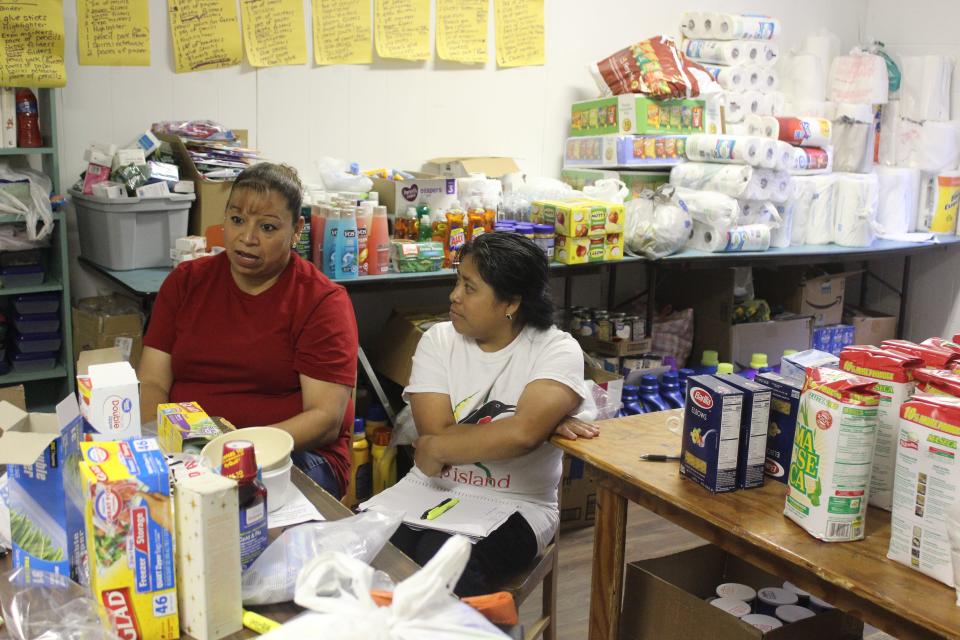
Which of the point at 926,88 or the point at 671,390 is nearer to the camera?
the point at 671,390

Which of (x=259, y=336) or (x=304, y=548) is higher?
(x=259, y=336)

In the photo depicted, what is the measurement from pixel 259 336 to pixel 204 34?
184 centimetres

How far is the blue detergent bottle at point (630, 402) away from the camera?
3.94 metres

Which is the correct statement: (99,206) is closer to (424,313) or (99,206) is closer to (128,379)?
(424,313)

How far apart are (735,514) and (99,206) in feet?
7.99

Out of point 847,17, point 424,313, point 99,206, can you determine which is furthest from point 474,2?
point 847,17

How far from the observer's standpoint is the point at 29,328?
3.19 meters

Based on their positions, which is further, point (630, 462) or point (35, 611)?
point (630, 462)

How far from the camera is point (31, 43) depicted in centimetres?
296

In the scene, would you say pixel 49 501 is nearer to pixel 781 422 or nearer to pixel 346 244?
pixel 781 422

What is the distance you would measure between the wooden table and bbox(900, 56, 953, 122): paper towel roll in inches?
154

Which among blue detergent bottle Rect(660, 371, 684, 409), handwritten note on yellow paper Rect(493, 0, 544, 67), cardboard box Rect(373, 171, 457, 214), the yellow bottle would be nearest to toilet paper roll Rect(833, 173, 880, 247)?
blue detergent bottle Rect(660, 371, 684, 409)

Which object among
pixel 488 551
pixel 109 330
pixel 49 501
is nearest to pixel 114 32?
pixel 109 330

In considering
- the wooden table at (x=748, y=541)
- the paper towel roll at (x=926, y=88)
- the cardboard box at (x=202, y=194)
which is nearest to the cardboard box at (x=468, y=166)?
the cardboard box at (x=202, y=194)
